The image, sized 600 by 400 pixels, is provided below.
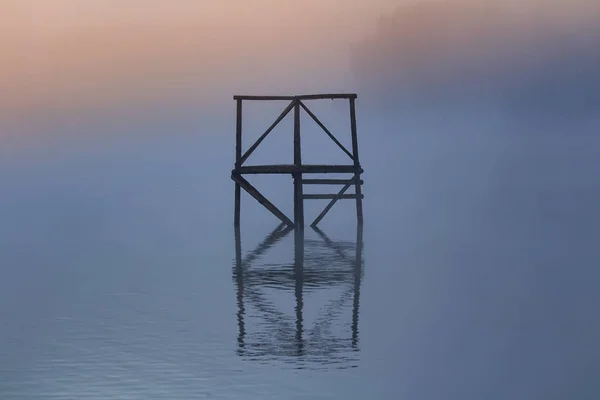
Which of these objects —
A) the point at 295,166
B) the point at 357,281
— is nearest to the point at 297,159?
the point at 295,166

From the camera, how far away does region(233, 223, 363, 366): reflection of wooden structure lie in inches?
549

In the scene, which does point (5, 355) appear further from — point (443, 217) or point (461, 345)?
point (443, 217)

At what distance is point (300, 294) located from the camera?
18.8m

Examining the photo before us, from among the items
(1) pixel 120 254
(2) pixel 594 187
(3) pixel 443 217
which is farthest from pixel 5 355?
(2) pixel 594 187

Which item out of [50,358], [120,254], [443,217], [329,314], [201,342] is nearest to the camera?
[50,358]

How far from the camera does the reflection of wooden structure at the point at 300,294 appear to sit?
45.8 ft

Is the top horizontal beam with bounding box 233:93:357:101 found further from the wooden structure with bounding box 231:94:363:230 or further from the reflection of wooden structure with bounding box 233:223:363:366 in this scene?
the reflection of wooden structure with bounding box 233:223:363:366

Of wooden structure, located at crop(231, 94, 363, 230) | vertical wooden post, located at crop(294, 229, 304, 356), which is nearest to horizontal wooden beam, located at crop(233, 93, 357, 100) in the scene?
wooden structure, located at crop(231, 94, 363, 230)

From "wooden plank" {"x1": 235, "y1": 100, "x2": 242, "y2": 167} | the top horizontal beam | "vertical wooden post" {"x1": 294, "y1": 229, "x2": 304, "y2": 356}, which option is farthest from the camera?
"wooden plank" {"x1": 235, "y1": 100, "x2": 242, "y2": 167}

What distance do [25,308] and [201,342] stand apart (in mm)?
3904

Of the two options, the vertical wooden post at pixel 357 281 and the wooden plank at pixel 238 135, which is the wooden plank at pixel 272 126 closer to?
the wooden plank at pixel 238 135

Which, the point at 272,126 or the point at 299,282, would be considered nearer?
the point at 299,282

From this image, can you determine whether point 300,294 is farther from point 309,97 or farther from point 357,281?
point 309,97

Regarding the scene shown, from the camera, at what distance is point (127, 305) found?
1775cm
